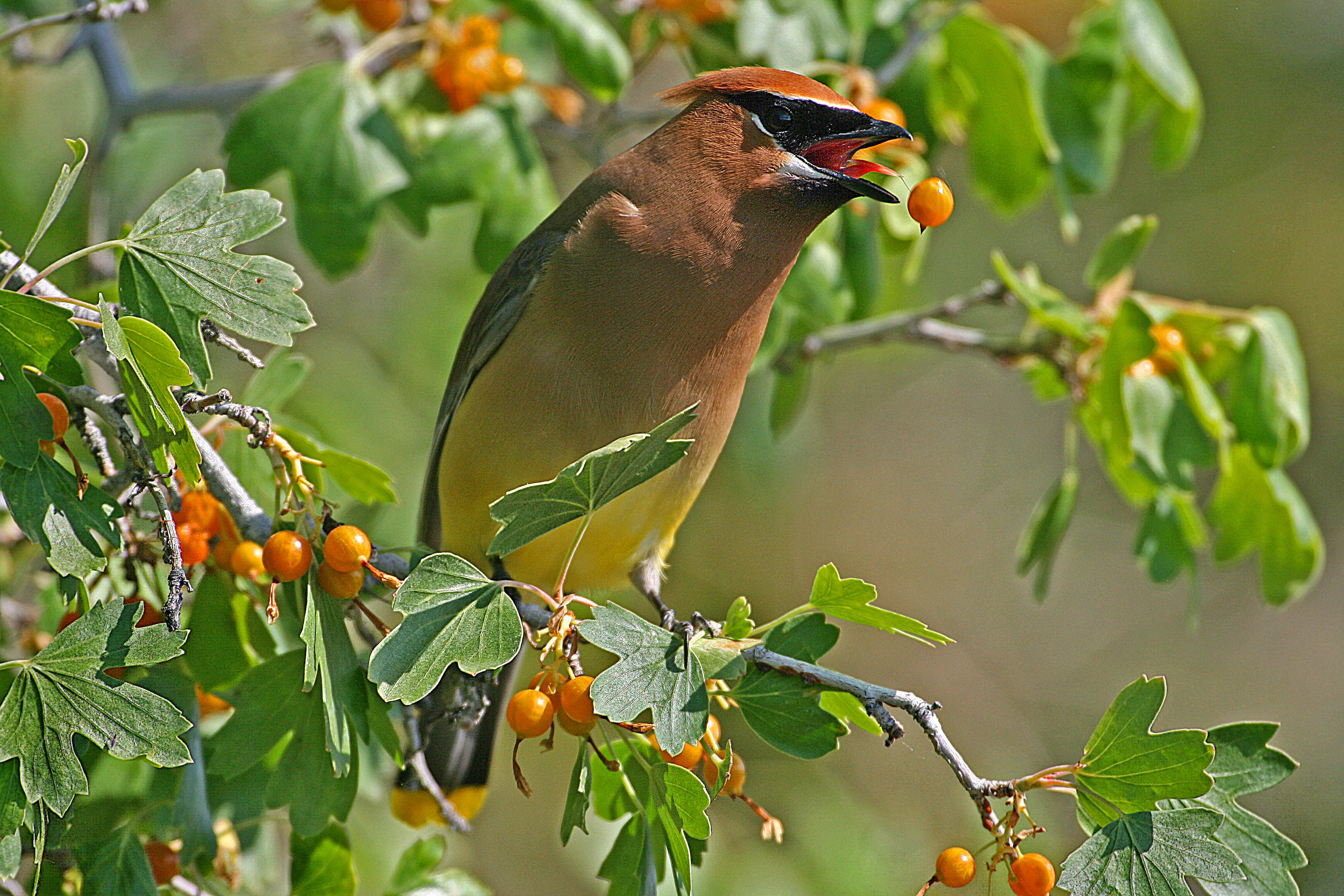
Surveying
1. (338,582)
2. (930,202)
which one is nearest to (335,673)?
(338,582)

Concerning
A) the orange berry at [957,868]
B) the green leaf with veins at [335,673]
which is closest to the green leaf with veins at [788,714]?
the orange berry at [957,868]

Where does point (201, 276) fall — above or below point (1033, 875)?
above

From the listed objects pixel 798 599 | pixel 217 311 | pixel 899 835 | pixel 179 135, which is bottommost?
pixel 798 599

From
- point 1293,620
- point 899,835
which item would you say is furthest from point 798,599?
point 1293,620

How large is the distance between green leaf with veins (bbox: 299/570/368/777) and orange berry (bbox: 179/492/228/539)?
0.89 ft

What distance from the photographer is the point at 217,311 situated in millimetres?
1938

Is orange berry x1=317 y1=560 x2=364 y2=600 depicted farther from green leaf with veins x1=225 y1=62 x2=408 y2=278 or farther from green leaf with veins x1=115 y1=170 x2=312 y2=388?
green leaf with veins x1=225 y1=62 x2=408 y2=278

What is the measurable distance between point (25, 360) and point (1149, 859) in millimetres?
1778

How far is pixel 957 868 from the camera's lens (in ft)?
6.69

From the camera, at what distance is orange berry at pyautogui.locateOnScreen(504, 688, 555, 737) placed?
2.05 metres

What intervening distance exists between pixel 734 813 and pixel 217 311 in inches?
204

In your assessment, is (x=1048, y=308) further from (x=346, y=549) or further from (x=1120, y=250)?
(x=346, y=549)

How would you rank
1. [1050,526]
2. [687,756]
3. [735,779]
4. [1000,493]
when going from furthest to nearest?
[1000,493], [1050,526], [735,779], [687,756]

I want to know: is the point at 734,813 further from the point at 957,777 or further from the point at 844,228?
the point at 957,777
